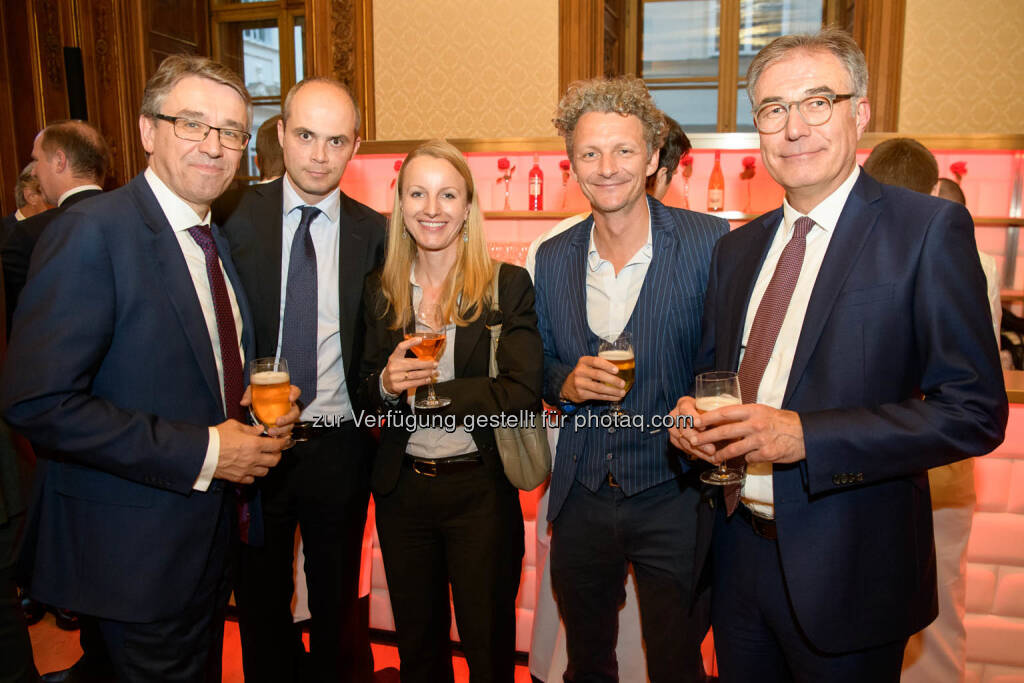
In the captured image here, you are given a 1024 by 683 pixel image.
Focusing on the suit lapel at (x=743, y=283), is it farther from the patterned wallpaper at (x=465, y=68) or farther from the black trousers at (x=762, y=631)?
the patterned wallpaper at (x=465, y=68)

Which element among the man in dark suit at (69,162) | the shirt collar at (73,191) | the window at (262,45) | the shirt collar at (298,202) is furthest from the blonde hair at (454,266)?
the window at (262,45)

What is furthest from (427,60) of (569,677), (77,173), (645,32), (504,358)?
(569,677)

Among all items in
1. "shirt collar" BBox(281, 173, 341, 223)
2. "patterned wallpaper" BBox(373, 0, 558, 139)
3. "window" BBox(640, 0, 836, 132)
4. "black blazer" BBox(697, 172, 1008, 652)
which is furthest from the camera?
"window" BBox(640, 0, 836, 132)

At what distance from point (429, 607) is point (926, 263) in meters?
1.56

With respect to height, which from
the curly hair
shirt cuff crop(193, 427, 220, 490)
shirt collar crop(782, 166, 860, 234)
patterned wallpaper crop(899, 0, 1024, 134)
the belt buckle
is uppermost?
patterned wallpaper crop(899, 0, 1024, 134)

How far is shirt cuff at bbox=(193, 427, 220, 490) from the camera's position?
1584 millimetres

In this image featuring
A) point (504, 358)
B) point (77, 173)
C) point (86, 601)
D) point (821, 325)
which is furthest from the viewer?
point (77, 173)

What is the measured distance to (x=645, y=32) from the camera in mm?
7477

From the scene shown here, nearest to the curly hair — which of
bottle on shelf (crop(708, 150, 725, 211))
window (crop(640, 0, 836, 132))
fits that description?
bottle on shelf (crop(708, 150, 725, 211))

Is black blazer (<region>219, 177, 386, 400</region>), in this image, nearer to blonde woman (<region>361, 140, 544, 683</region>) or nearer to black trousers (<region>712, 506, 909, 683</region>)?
blonde woman (<region>361, 140, 544, 683</region>)

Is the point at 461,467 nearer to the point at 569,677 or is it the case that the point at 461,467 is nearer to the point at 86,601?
the point at 569,677

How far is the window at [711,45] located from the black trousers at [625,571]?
5.81 meters

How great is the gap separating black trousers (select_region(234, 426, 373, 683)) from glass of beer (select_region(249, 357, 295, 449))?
466mm

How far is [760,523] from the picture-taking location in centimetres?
158
